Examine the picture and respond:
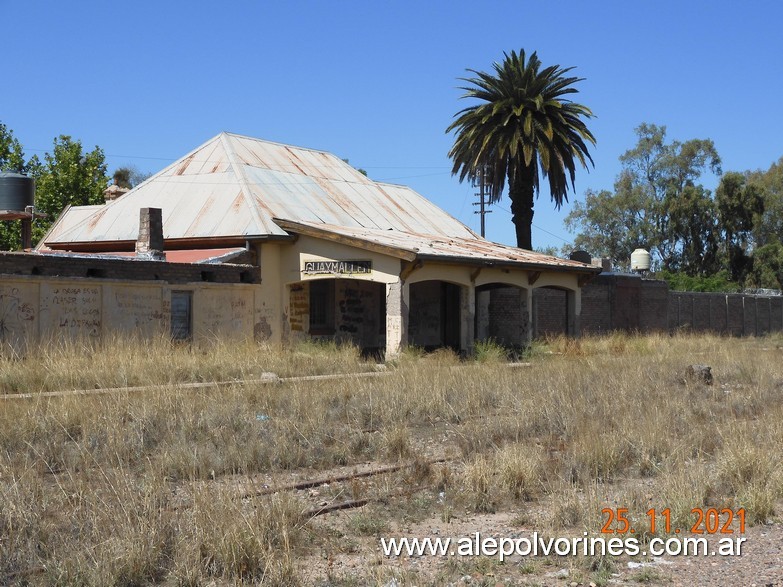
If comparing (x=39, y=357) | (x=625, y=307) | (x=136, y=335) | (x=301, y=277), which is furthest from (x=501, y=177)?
(x=39, y=357)

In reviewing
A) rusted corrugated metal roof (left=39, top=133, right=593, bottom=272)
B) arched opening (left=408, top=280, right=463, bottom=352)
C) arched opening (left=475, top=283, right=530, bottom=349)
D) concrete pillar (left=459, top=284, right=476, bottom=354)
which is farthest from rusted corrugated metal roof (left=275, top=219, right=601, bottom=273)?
arched opening (left=475, top=283, right=530, bottom=349)

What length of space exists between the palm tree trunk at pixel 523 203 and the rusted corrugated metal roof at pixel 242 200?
4861mm

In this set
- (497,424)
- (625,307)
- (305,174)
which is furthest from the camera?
(625,307)

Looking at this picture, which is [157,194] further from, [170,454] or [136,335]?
[170,454]

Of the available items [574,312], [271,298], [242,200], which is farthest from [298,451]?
[574,312]

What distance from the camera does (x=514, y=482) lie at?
28.2 ft

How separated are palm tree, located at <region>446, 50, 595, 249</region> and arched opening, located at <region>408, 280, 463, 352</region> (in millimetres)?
5862

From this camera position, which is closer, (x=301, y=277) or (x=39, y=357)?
(x=39, y=357)

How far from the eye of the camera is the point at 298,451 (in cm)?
983

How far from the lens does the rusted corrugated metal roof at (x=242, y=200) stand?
2369 centimetres

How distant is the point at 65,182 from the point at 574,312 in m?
26.1

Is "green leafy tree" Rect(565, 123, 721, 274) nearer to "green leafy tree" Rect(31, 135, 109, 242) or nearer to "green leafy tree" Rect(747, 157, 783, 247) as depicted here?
"green leafy tree" Rect(747, 157, 783, 247)

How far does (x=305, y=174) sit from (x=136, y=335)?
11.0 metres

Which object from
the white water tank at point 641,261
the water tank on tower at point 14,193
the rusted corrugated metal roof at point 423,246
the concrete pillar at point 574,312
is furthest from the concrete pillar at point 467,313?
the white water tank at point 641,261
